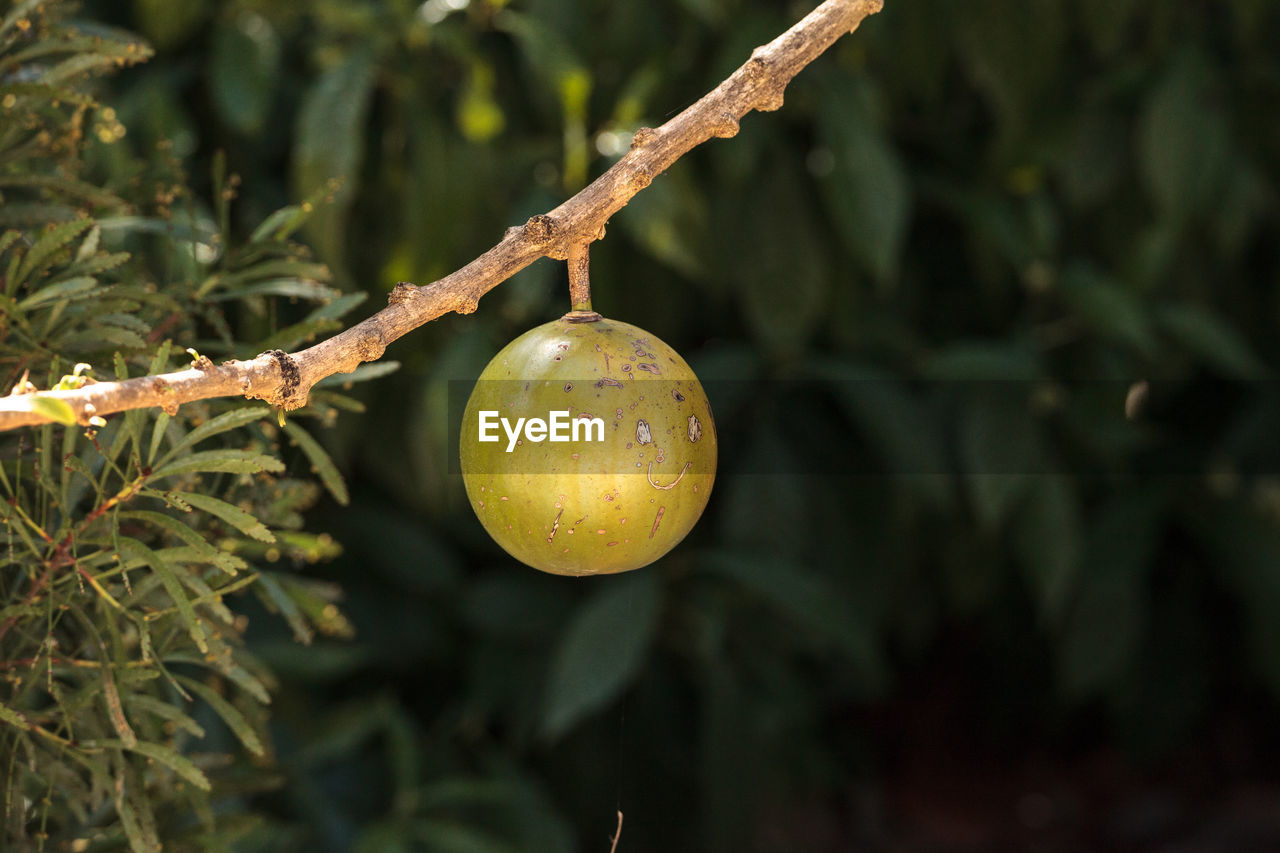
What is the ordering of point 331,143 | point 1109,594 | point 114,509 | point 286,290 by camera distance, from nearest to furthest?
point 114,509, point 286,290, point 331,143, point 1109,594

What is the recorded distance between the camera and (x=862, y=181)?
1.67 m

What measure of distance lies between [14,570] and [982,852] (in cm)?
204

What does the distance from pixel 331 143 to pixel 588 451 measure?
3.72ft

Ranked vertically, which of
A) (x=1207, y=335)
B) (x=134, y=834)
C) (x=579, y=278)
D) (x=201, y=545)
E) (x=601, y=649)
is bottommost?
(x=134, y=834)

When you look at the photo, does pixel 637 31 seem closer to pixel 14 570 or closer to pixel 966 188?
pixel 966 188

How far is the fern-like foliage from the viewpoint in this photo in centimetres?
56

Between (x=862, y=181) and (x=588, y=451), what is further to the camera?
(x=862, y=181)

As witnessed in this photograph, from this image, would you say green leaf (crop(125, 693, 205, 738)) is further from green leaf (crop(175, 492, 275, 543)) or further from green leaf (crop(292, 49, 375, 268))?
green leaf (crop(292, 49, 375, 268))

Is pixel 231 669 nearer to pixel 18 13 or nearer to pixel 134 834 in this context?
pixel 134 834

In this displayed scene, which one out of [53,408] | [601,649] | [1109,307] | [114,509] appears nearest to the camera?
[53,408]

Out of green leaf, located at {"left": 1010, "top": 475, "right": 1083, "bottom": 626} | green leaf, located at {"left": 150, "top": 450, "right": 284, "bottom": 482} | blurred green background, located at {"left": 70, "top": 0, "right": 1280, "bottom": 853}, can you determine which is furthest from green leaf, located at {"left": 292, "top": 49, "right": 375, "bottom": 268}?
green leaf, located at {"left": 1010, "top": 475, "right": 1083, "bottom": 626}

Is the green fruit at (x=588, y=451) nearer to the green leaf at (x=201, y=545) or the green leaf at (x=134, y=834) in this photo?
the green leaf at (x=201, y=545)

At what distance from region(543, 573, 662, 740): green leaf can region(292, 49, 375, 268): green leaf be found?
0.61m

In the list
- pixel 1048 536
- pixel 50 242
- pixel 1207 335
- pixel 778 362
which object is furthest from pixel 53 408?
pixel 1207 335
